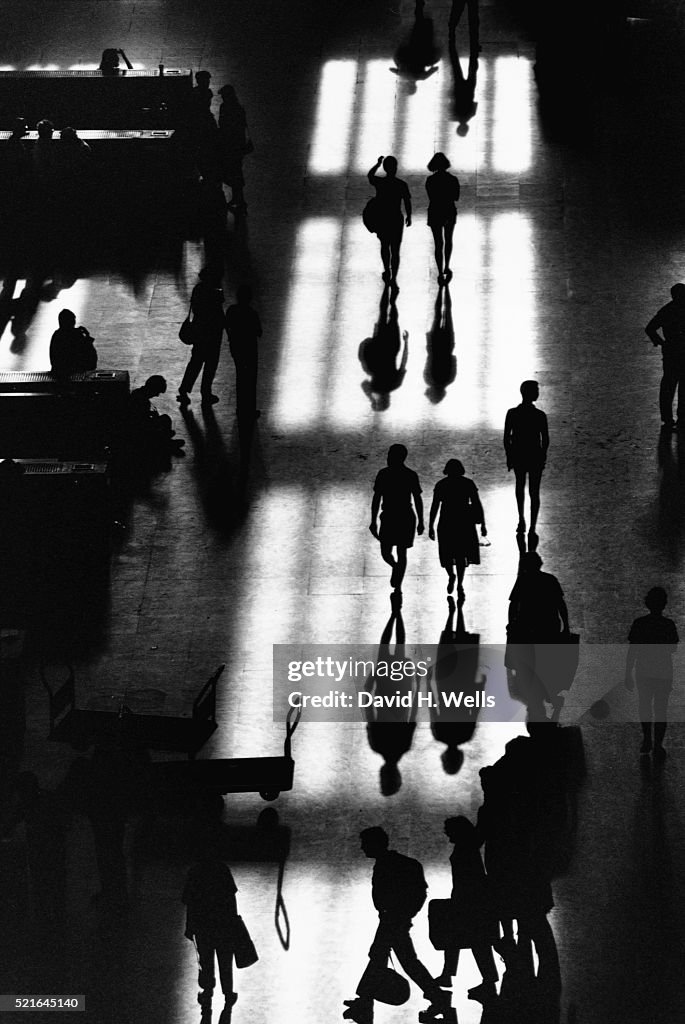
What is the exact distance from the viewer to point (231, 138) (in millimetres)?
21531

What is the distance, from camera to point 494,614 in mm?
15273

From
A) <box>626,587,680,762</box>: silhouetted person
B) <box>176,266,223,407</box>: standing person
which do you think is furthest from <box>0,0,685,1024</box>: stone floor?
<box>626,587,680,762</box>: silhouetted person

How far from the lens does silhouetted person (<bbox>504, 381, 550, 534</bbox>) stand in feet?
50.2

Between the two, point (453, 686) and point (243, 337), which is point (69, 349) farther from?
point (453, 686)

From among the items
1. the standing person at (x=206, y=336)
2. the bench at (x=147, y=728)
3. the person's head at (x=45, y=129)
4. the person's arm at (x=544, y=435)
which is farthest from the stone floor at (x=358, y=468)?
the person's head at (x=45, y=129)

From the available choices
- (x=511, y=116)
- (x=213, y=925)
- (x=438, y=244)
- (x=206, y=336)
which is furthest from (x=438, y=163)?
(x=213, y=925)

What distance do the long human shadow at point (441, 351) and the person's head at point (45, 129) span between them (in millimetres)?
5266

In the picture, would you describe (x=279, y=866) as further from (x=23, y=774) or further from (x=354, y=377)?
(x=354, y=377)

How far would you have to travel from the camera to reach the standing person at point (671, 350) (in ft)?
55.1

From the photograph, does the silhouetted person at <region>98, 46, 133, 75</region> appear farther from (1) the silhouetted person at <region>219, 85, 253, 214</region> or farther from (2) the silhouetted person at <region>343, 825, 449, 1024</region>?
(2) the silhouetted person at <region>343, 825, 449, 1024</region>

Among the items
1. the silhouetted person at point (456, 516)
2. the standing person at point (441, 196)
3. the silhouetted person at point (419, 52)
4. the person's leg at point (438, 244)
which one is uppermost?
the silhouetted person at point (419, 52)

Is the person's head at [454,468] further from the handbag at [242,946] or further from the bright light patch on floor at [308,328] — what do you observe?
the handbag at [242,946]

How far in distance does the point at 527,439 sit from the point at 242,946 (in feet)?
18.3

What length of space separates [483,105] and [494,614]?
10955 mm
